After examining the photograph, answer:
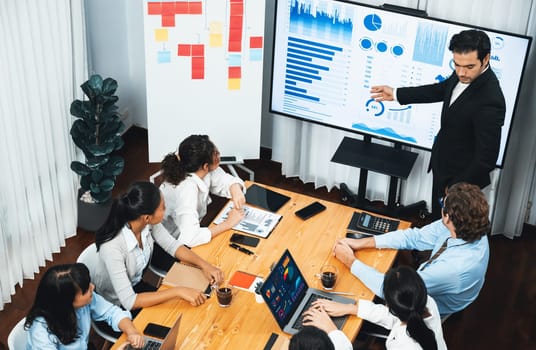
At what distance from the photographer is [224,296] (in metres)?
3.18

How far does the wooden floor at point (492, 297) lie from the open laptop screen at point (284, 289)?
107 centimetres

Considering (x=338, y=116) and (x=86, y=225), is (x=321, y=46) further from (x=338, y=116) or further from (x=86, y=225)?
(x=86, y=225)

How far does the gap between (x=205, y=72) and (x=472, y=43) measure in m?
1.91

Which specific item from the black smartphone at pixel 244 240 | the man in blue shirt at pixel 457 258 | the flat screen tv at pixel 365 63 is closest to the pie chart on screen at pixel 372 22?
the flat screen tv at pixel 365 63

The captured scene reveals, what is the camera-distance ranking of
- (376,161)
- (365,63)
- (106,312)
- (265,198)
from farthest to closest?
1. (376,161)
2. (365,63)
3. (265,198)
4. (106,312)

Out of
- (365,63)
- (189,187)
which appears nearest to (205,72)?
(365,63)

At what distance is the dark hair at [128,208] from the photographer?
329cm

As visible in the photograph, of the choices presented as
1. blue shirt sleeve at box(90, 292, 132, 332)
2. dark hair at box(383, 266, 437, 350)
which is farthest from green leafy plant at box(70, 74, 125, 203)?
dark hair at box(383, 266, 437, 350)

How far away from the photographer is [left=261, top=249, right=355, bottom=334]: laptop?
9.85 feet

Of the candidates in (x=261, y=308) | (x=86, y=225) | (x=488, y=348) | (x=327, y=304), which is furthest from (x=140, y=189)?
(x=488, y=348)

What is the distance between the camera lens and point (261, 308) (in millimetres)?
3195

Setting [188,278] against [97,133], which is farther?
[97,133]

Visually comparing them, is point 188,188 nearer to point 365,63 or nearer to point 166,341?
point 166,341

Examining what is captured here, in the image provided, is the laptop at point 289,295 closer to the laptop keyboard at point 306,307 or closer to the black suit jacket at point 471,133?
the laptop keyboard at point 306,307
